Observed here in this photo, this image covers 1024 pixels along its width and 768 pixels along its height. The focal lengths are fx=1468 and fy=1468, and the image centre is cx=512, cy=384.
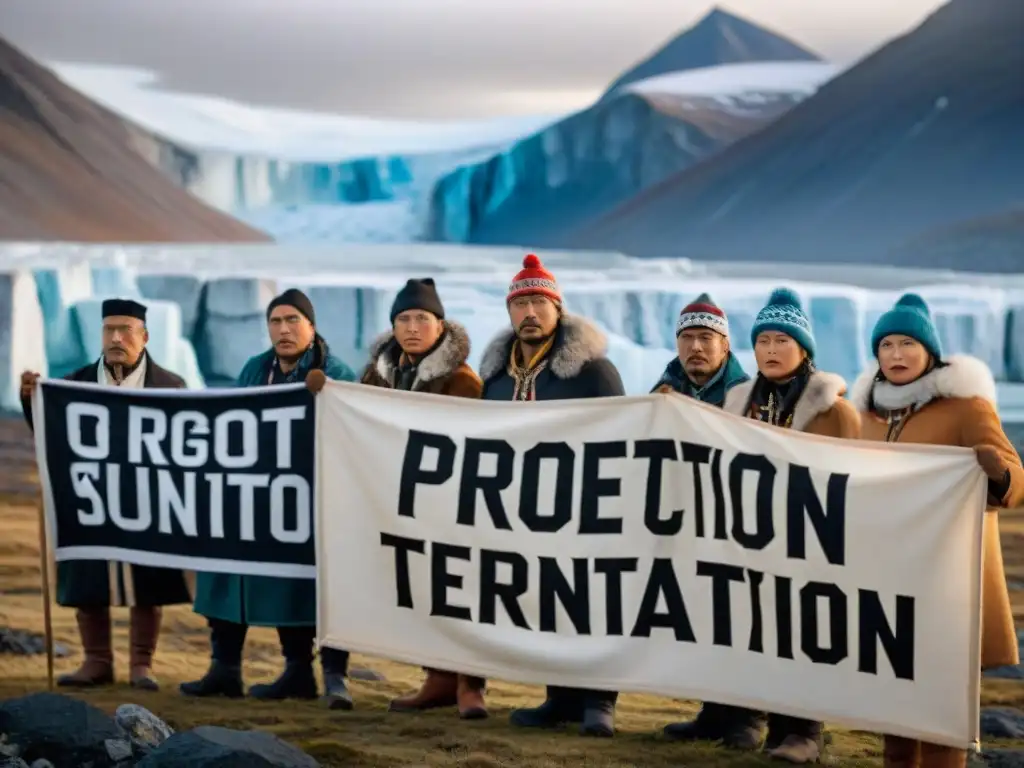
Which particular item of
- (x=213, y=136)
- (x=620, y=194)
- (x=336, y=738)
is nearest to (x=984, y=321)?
(x=620, y=194)

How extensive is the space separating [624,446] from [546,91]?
12559 millimetres

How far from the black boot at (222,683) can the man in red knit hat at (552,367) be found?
803mm

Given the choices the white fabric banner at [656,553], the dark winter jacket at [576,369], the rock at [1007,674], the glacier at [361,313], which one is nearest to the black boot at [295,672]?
the white fabric banner at [656,553]

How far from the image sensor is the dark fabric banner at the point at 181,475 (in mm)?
3654

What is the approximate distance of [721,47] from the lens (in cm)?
1568

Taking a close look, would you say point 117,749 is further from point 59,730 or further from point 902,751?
point 902,751

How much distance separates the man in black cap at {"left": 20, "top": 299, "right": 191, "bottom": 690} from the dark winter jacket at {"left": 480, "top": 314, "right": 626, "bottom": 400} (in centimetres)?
103

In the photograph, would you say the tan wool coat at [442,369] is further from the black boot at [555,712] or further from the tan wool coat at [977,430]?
the tan wool coat at [977,430]

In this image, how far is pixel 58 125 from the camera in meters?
15.4

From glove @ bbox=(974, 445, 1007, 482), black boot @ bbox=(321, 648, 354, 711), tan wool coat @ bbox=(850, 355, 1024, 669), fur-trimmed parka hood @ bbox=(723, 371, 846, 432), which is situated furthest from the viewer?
black boot @ bbox=(321, 648, 354, 711)

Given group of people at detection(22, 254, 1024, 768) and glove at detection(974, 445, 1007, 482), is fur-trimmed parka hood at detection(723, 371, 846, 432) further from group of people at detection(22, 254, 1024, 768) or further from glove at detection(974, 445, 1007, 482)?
glove at detection(974, 445, 1007, 482)

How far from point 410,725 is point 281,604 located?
17.9 inches

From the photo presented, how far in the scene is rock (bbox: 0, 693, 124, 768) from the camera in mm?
3162

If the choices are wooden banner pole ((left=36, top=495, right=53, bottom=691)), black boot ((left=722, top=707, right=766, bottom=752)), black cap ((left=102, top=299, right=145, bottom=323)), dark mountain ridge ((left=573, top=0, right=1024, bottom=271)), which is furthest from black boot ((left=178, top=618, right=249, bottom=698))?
dark mountain ridge ((left=573, top=0, right=1024, bottom=271))
